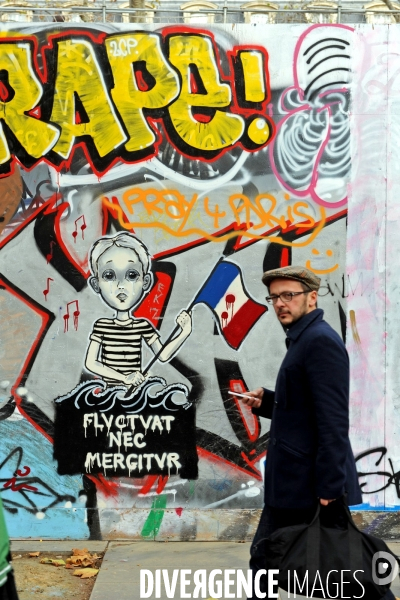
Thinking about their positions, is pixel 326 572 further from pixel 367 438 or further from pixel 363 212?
pixel 363 212

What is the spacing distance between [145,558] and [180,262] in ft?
7.04

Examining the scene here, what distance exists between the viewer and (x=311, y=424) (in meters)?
4.27

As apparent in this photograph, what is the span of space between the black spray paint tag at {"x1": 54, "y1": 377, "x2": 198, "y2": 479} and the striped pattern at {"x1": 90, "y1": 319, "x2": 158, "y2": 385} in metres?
0.16

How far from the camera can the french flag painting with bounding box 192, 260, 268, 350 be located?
626cm

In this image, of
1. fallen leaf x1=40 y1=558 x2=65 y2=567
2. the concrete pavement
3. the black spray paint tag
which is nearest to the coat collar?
the concrete pavement

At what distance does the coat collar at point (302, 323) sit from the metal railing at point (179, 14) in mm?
2864

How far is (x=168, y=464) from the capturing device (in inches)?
246

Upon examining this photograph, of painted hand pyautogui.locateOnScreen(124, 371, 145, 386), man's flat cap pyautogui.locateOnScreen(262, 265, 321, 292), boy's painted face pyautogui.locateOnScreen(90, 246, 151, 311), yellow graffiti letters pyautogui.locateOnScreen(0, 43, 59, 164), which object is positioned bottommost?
painted hand pyautogui.locateOnScreen(124, 371, 145, 386)

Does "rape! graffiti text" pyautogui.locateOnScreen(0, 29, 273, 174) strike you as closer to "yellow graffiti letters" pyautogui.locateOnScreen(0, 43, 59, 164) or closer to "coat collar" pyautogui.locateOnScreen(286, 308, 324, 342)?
"yellow graffiti letters" pyautogui.locateOnScreen(0, 43, 59, 164)

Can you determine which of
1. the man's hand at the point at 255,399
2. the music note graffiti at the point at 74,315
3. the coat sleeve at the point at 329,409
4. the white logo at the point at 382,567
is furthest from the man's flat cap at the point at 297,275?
the music note graffiti at the point at 74,315

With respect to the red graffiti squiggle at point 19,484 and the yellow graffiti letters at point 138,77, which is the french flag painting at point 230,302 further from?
the red graffiti squiggle at point 19,484

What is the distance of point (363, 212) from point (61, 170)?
2277 millimetres

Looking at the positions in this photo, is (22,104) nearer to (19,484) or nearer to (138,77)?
(138,77)

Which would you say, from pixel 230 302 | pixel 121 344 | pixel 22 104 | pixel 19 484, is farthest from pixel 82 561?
pixel 22 104
